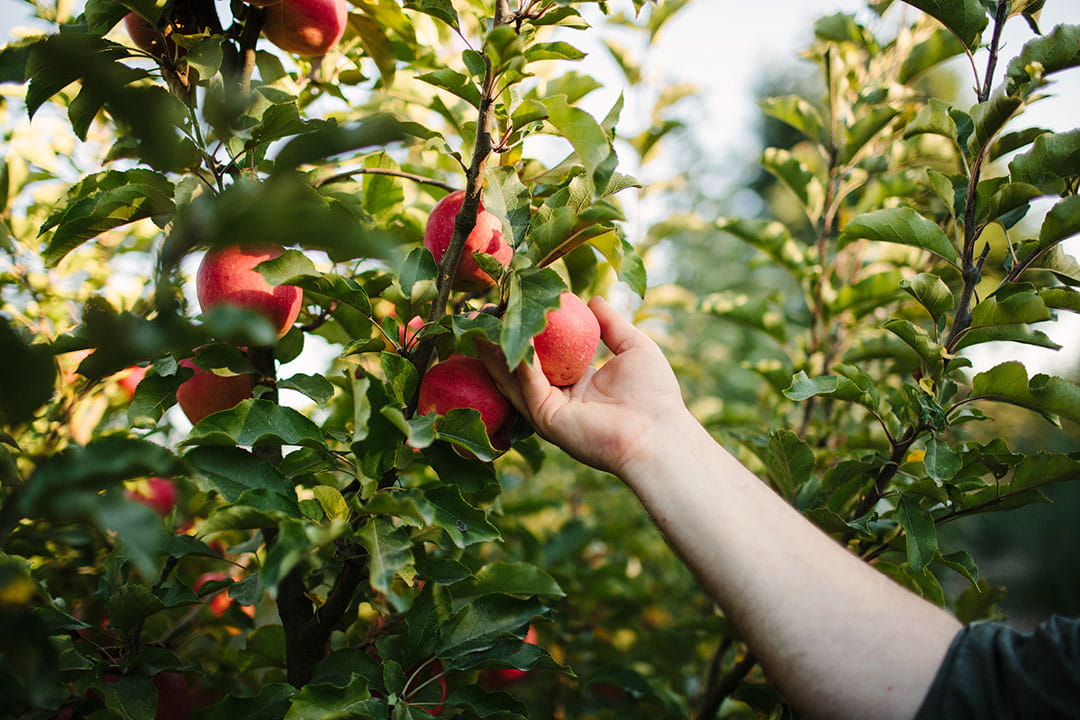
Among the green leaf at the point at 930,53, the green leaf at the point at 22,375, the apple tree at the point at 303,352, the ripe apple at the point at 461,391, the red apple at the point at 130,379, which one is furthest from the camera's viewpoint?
the red apple at the point at 130,379

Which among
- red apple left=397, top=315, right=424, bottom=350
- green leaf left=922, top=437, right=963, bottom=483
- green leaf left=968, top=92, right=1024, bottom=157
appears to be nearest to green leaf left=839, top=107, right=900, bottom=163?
green leaf left=968, top=92, right=1024, bottom=157

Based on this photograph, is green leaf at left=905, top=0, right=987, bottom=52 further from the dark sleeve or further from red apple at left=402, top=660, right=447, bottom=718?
red apple at left=402, top=660, right=447, bottom=718

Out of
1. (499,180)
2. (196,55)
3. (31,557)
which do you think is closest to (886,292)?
(499,180)

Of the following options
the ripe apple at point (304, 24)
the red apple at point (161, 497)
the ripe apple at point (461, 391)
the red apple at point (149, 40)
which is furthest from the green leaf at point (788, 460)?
the red apple at point (161, 497)

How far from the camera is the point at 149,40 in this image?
963mm

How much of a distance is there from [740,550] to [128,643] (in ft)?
2.68

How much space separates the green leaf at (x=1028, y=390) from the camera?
3.08ft

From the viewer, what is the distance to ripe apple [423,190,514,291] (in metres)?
0.92

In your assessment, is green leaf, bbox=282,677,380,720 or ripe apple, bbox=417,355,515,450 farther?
ripe apple, bbox=417,355,515,450

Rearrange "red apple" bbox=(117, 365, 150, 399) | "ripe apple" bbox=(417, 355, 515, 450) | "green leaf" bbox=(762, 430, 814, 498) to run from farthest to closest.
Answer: "red apple" bbox=(117, 365, 150, 399) < "green leaf" bbox=(762, 430, 814, 498) < "ripe apple" bbox=(417, 355, 515, 450)

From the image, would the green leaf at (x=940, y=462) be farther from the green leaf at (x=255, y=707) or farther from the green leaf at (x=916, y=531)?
the green leaf at (x=255, y=707)

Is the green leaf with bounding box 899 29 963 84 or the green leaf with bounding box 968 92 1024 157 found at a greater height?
the green leaf with bounding box 899 29 963 84

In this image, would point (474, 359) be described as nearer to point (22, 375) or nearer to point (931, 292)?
point (22, 375)

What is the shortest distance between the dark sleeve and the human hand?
0.41 meters
